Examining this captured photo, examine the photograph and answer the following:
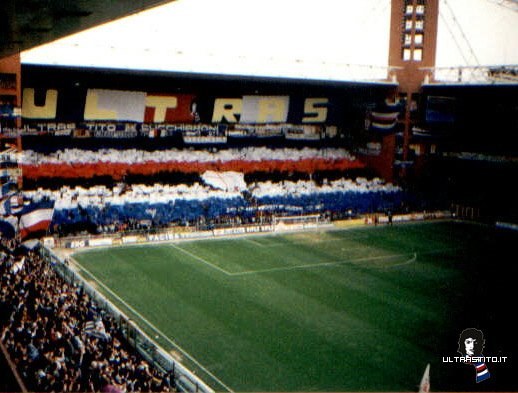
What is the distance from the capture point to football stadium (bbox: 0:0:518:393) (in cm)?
1496

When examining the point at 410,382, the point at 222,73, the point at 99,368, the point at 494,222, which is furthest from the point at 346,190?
the point at 99,368

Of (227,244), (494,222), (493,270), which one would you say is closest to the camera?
(493,270)

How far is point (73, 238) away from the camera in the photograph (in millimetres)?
29938

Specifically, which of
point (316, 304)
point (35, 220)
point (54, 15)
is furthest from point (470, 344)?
point (35, 220)

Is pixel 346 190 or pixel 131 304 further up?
pixel 346 190

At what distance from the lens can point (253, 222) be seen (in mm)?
36719

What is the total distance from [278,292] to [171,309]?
16.1 ft

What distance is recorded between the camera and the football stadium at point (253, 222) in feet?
49.1

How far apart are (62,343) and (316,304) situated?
464 inches

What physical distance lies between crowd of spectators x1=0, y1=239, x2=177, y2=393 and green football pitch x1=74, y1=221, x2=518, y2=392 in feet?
9.23

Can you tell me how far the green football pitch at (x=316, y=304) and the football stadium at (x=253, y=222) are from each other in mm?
107

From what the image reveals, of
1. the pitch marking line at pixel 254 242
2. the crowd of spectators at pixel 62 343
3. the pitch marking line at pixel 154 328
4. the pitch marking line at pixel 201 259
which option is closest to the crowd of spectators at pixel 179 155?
the pitch marking line at pixel 254 242

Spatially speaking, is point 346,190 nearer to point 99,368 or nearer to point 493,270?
point 493,270

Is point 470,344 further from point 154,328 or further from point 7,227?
point 7,227
